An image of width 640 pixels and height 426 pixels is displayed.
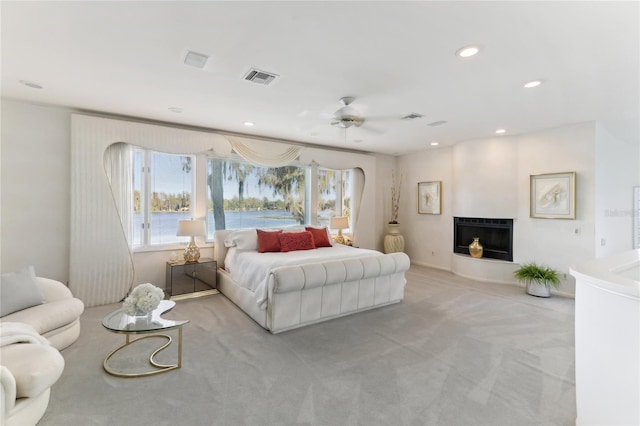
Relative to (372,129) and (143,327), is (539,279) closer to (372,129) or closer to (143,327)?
(372,129)

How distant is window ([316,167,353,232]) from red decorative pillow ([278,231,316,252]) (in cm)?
131

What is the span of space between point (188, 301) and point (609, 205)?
6.83 metres

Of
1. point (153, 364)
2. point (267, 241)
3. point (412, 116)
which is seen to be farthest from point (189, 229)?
point (412, 116)

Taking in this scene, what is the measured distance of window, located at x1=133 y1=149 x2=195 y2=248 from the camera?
14.6 feet

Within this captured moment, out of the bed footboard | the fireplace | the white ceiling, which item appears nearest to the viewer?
the white ceiling

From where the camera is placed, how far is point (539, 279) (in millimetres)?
4414

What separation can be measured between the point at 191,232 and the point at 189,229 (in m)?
0.06

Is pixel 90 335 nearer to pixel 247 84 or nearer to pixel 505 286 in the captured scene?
pixel 247 84

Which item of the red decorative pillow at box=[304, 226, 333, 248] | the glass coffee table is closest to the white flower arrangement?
the glass coffee table

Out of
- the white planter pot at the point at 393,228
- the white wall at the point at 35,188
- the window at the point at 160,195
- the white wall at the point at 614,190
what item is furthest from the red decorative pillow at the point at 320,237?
the white wall at the point at 614,190

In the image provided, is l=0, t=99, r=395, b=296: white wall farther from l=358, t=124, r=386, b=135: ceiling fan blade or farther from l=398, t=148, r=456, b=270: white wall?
l=398, t=148, r=456, b=270: white wall

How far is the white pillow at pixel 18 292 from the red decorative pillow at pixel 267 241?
2.49 m

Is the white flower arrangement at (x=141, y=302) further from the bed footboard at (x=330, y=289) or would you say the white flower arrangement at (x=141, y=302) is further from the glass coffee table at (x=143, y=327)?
the bed footboard at (x=330, y=289)

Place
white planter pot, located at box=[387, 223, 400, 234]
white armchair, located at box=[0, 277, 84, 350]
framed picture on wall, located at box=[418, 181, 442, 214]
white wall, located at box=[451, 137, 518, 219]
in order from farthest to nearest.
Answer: white planter pot, located at box=[387, 223, 400, 234]
framed picture on wall, located at box=[418, 181, 442, 214]
white wall, located at box=[451, 137, 518, 219]
white armchair, located at box=[0, 277, 84, 350]
